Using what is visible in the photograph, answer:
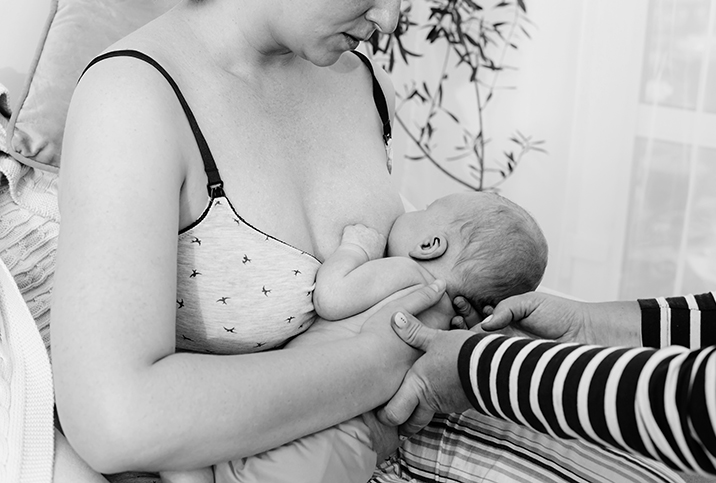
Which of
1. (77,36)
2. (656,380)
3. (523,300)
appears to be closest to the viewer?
(656,380)

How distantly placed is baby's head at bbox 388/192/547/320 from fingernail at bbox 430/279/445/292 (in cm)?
7

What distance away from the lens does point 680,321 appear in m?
1.54

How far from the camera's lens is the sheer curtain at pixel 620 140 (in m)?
2.95

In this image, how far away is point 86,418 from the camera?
1.06 m

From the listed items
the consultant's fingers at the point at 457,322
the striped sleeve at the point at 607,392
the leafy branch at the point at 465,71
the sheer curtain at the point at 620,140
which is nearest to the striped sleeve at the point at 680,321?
the consultant's fingers at the point at 457,322

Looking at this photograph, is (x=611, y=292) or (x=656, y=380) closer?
(x=656, y=380)

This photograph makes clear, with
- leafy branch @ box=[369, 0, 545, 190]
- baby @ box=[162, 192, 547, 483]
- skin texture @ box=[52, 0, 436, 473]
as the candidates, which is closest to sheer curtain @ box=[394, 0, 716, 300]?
leafy branch @ box=[369, 0, 545, 190]

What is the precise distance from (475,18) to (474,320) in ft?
6.39

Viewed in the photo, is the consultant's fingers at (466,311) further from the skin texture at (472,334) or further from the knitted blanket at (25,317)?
the knitted blanket at (25,317)

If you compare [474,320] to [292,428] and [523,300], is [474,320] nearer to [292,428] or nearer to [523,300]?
[523,300]

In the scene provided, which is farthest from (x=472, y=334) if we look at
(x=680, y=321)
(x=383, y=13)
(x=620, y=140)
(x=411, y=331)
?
(x=620, y=140)

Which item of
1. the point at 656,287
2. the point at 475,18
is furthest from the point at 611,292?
the point at 475,18

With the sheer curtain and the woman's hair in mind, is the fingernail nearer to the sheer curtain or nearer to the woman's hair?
the woman's hair

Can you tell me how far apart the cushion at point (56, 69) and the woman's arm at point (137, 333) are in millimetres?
550
